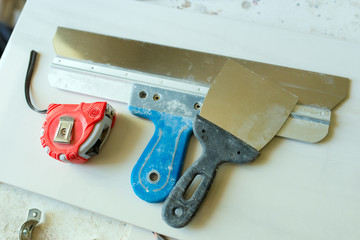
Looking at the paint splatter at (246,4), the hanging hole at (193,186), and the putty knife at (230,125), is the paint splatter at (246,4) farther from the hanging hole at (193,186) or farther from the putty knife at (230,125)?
the hanging hole at (193,186)

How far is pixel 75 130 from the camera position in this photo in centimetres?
67

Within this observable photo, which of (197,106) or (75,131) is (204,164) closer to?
(197,106)

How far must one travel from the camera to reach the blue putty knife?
2.12 feet

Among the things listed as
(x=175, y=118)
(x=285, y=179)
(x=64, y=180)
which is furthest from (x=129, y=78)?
(x=285, y=179)

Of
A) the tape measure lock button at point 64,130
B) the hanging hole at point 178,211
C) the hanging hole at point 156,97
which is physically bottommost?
the hanging hole at point 178,211

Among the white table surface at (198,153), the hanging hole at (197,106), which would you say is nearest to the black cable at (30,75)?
the white table surface at (198,153)

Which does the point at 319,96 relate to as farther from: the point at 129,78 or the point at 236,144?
the point at 129,78

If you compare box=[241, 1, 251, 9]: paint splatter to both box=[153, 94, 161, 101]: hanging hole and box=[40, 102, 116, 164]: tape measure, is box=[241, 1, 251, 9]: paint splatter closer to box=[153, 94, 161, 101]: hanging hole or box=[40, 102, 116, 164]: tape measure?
box=[153, 94, 161, 101]: hanging hole

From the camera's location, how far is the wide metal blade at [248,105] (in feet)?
2.12

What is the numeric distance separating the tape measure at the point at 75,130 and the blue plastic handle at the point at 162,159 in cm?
12

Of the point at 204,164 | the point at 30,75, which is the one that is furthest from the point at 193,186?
the point at 30,75

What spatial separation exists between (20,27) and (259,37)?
2.22 feet

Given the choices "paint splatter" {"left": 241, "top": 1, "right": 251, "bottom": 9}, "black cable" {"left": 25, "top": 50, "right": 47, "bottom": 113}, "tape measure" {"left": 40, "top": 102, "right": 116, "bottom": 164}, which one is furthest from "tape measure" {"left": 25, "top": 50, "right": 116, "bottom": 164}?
"paint splatter" {"left": 241, "top": 1, "right": 251, "bottom": 9}

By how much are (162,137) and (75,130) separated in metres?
0.20
